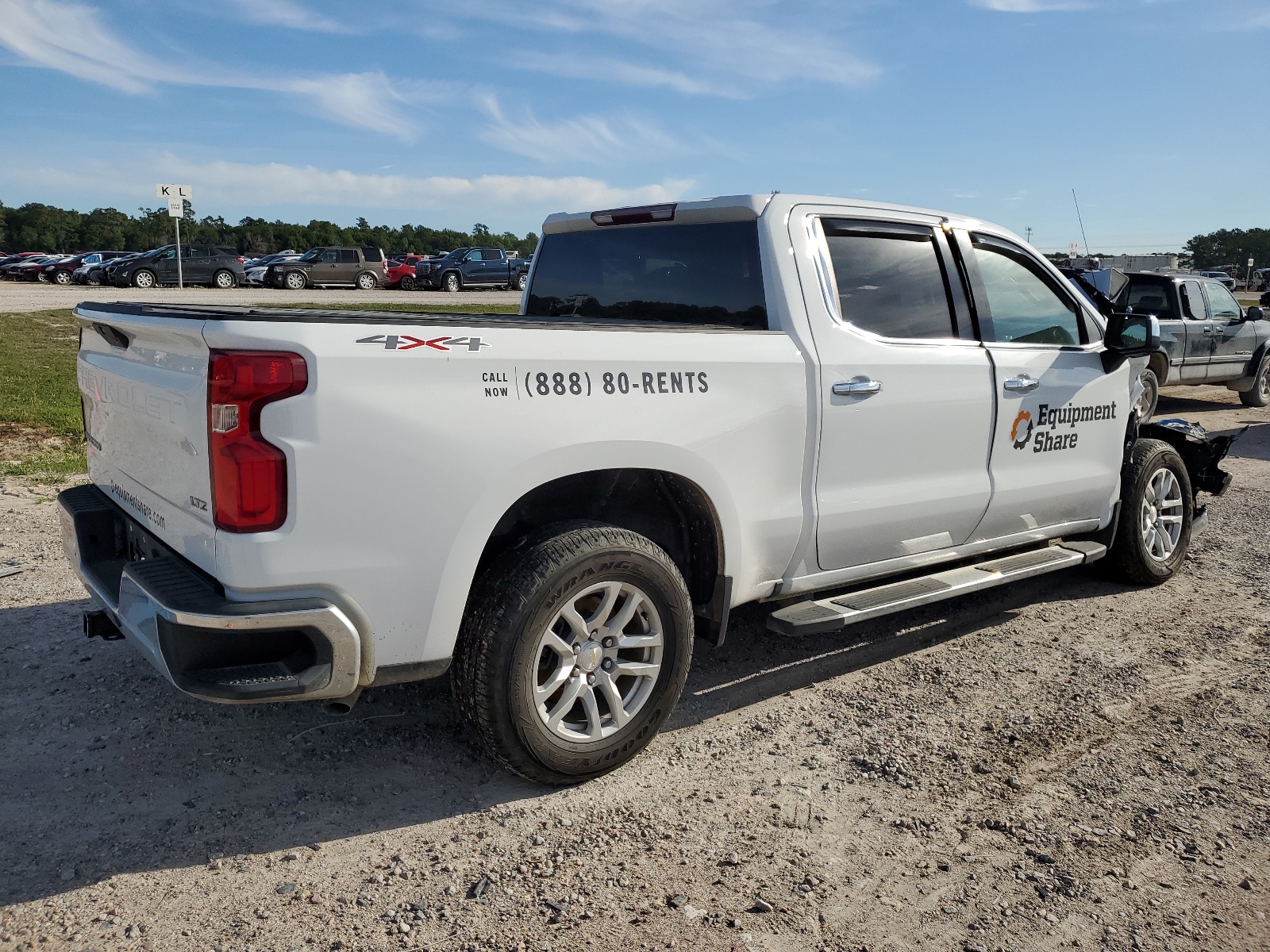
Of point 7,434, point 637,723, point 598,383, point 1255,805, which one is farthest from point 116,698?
point 7,434

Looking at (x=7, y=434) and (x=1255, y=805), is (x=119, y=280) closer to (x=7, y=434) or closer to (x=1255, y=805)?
(x=7, y=434)

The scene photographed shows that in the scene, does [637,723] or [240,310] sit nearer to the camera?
[240,310]

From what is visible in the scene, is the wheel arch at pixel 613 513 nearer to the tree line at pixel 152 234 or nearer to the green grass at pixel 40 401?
the green grass at pixel 40 401

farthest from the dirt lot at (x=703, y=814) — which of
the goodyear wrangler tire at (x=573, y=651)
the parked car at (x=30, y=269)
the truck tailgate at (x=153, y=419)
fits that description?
the parked car at (x=30, y=269)

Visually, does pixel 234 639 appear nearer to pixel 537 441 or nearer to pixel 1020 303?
pixel 537 441

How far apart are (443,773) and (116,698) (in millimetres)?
1456

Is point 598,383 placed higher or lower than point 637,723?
higher

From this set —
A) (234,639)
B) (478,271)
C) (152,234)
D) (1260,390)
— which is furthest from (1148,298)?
(152,234)

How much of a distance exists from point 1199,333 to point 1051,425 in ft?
35.0

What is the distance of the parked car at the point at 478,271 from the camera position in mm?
36312

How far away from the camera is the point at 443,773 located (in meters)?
3.59

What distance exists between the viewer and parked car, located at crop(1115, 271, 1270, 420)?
44.8ft

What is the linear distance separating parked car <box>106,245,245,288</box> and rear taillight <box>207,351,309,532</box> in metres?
34.3

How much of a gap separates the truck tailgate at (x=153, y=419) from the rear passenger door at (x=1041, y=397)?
3342 mm
